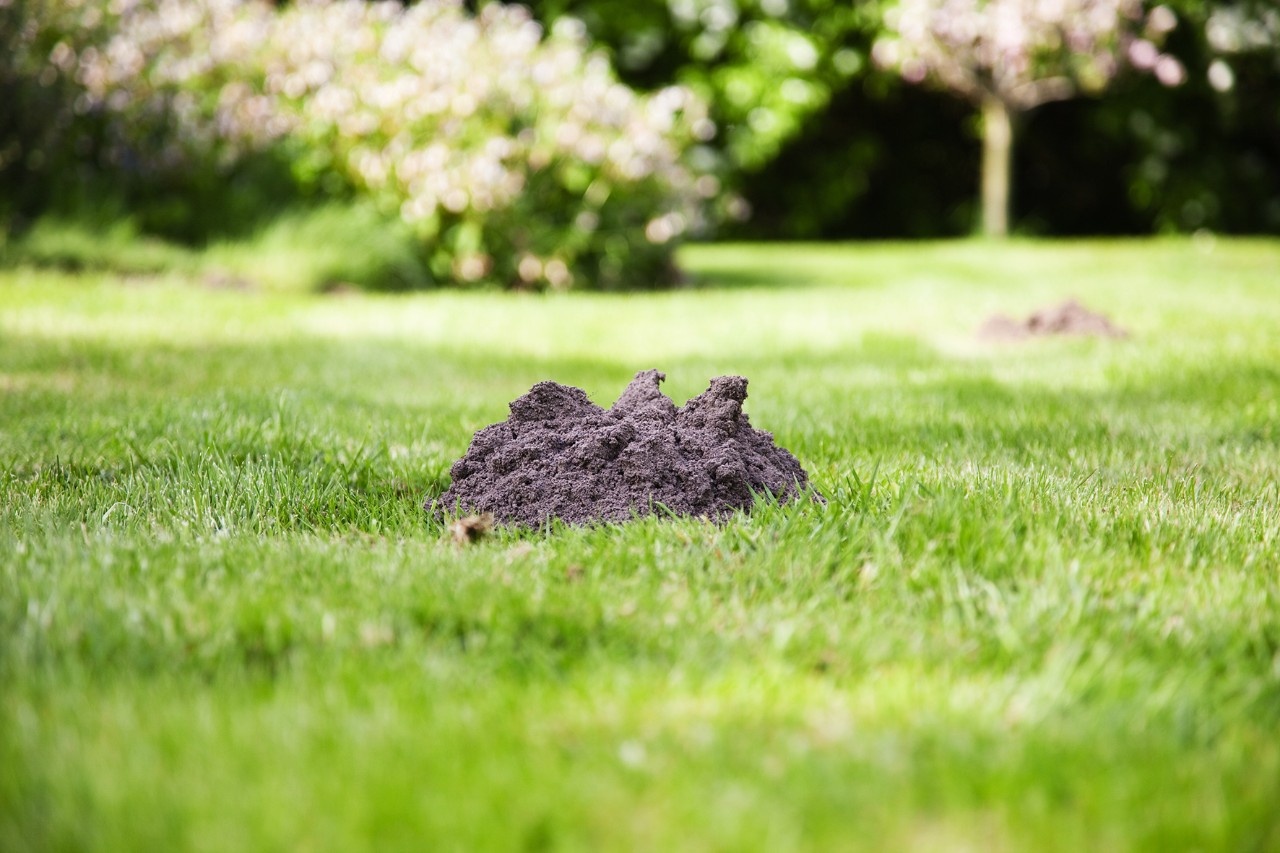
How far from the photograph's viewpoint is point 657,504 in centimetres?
269

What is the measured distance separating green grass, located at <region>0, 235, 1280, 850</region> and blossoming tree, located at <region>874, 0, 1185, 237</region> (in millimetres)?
9273

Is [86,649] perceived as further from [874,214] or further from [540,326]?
[874,214]

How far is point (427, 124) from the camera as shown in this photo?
8070 millimetres

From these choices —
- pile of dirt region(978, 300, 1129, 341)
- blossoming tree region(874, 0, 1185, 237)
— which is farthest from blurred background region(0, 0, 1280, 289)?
blossoming tree region(874, 0, 1185, 237)

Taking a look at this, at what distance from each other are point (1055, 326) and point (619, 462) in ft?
13.3

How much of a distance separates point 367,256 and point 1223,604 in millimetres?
6703

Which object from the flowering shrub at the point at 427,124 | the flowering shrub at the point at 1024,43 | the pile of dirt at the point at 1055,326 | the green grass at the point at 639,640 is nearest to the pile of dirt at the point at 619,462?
the green grass at the point at 639,640

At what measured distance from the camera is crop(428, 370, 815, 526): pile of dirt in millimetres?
2744

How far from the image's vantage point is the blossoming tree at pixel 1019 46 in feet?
39.5

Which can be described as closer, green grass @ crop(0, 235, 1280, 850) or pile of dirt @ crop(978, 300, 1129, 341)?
green grass @ crop(0, 235, 1280, 850)

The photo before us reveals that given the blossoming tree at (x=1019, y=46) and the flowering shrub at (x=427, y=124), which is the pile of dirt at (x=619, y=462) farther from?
the blossoming tree at (x=1019, y=46)

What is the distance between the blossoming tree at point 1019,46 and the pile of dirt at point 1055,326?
7085 mm

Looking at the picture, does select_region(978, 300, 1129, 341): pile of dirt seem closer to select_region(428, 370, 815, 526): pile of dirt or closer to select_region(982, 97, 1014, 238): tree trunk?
select_region(428, 370, 815, 526): pile of dirt

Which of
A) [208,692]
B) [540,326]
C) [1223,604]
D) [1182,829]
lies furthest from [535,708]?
[540,326]
